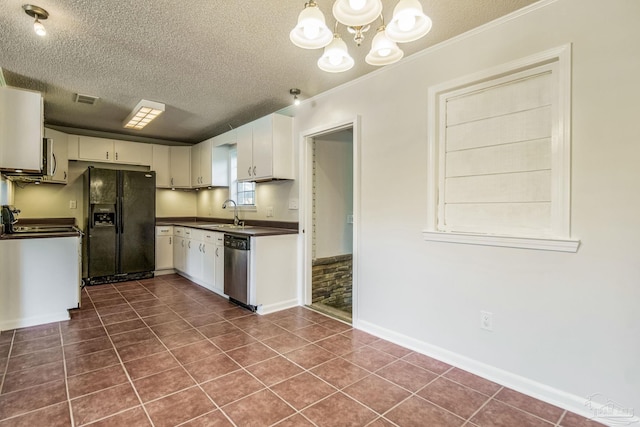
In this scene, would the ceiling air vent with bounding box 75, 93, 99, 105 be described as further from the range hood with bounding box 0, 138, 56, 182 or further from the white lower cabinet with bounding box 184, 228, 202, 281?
the white lower cabinet with bounding box 184, 228, 202, 281

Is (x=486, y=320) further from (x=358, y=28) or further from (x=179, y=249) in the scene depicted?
(x=179, y=249)

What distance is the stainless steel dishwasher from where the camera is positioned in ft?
11.7

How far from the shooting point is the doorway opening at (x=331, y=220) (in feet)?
12.9

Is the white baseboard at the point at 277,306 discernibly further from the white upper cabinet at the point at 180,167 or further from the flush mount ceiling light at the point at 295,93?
the white upper cabinet at the point at 180,167

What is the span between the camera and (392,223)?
2.80 metres

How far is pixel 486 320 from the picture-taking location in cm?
222

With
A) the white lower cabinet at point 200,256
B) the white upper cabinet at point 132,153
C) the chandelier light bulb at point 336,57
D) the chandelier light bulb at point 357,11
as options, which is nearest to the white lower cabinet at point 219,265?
the white lower cabinet at point 200,256

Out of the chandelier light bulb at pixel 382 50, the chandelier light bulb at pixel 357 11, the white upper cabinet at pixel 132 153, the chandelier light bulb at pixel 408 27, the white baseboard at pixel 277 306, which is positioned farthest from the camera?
the white upper cabinet at pixel 132 153

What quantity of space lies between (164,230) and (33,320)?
2395mm

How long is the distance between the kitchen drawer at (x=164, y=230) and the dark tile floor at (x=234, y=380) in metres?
2.20

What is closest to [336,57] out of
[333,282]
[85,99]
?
[333,282]

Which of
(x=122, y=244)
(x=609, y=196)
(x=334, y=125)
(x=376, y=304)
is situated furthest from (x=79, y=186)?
(x=609, y=196)

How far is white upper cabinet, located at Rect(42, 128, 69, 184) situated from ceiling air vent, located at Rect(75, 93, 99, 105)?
4.24ft

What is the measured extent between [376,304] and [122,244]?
158 inches
